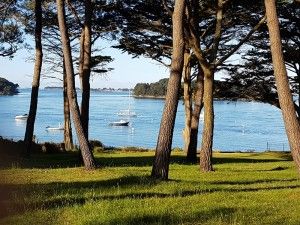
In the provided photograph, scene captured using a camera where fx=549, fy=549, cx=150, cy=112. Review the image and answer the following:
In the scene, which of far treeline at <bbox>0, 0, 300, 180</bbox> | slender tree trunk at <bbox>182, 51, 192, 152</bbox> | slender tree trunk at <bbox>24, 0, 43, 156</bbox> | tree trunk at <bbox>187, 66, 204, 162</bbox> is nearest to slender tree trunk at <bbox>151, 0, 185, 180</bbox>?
far treeline at <bbox>0, 0, 300, 180</bbox>

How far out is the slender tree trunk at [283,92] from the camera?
11.0 metres

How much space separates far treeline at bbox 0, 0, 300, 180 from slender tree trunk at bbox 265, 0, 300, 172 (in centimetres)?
2

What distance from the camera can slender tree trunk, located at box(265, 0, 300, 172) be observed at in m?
11.0

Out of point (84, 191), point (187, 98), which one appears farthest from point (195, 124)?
point (84, 191)

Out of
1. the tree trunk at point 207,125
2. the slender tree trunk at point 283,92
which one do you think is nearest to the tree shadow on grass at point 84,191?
the slender tree trunk at point 283,92

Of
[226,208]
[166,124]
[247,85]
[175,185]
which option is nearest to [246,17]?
[247,85]

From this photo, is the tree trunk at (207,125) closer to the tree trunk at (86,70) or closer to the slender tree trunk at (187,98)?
the tree trunk at (86,70)

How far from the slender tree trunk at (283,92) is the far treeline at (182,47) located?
2cm

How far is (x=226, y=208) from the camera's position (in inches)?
326

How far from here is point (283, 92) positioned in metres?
11.2

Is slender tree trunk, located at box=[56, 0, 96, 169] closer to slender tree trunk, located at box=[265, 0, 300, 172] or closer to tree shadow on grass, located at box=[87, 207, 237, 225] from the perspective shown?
slender tree trunk, located at box=[265, 0, 300, 172]

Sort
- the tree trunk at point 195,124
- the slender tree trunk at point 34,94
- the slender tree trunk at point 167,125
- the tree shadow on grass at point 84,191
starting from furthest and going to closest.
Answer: the tree trunk at point 195,124 → the slender tree trunk at point 34,94 → the slender tree trunk at point 167,125 → the tree shadow on grass at point 84,191

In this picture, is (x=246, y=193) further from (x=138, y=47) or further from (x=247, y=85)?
(x=247, y=85)

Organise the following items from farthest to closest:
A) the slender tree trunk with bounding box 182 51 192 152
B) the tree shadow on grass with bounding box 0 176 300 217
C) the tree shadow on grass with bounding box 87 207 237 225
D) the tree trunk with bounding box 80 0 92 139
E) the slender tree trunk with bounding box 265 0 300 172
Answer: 1. the slender tree trunk with bounding box 182 51 192 152
2. the tree trunk with bounding box 80 0 92 139
3. the slender tree trunk with bounding box 265 0 300 172
4. the tree shadow on grass with bounding box 0 176 300 217
5. the tree shadow on grass with bounding box 87 207 237 225
